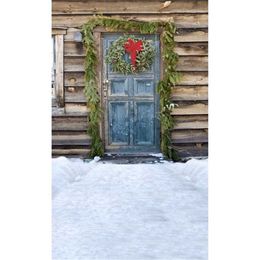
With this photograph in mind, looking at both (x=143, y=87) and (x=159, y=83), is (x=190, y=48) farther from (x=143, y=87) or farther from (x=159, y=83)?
(x=143, y=87)

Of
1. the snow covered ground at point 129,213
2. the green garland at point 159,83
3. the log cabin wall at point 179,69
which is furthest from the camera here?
the log cabin wall at point 179,69

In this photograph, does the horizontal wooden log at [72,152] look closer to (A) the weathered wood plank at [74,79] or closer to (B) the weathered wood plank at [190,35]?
(A) the weathered wood plank at [74,79]

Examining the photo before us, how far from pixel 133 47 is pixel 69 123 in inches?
67.6

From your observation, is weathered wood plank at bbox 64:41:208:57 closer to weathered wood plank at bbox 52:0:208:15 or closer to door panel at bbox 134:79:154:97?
weathered wood plank at bbox 52:0:208:15

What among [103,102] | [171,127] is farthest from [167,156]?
[103,102]

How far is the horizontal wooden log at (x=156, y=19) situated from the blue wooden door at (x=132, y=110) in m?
0.32

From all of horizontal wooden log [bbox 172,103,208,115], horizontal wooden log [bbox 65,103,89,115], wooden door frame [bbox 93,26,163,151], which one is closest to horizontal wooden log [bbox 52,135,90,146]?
wooden door frame [bbox 93,26,163,151]

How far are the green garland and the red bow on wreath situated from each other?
0.69 feet

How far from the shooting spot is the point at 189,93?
779cm

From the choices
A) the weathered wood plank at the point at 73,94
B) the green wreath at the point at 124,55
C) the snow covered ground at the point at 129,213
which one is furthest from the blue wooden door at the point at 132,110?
the snow covered ground at the point at 129,213

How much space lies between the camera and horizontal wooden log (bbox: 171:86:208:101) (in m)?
7.75

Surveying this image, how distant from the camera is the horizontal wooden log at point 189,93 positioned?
775cm
